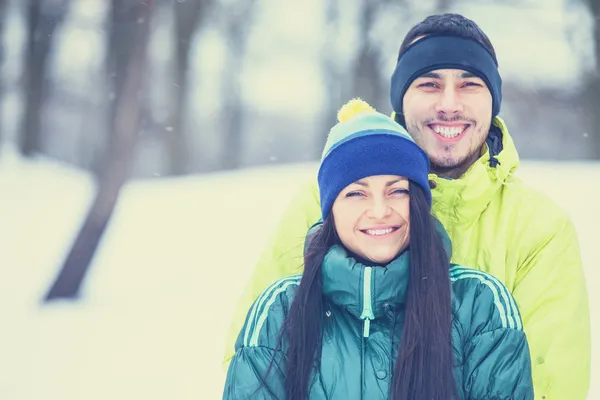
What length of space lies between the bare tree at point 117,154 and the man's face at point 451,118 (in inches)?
128

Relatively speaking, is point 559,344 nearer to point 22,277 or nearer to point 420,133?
point 420,133

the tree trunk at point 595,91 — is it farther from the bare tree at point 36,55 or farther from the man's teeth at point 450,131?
the man's teeth at point 450,131

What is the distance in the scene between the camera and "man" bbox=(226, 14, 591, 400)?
88.6 inches

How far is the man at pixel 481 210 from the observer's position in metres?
2.25

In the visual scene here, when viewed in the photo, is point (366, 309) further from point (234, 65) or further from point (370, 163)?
point (234, 65)

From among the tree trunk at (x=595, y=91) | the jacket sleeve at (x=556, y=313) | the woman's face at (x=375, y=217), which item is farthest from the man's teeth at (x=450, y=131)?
the tree trunk at (x=595, y=91)

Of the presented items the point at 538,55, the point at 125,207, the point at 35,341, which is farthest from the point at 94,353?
the point at 538,55

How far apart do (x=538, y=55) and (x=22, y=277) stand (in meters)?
5.74

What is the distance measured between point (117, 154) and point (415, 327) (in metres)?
4.02

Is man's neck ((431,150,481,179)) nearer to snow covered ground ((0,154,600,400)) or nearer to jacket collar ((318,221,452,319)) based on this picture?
jacket collar ((318,221,452,319))

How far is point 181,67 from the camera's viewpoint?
27.2 feet

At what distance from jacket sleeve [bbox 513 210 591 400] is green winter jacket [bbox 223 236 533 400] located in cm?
47

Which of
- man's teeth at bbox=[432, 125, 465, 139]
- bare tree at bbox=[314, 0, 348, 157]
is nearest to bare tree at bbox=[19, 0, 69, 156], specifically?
bare tree at bbox=[314, 0, 348, 157]

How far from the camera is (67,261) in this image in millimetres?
5668
